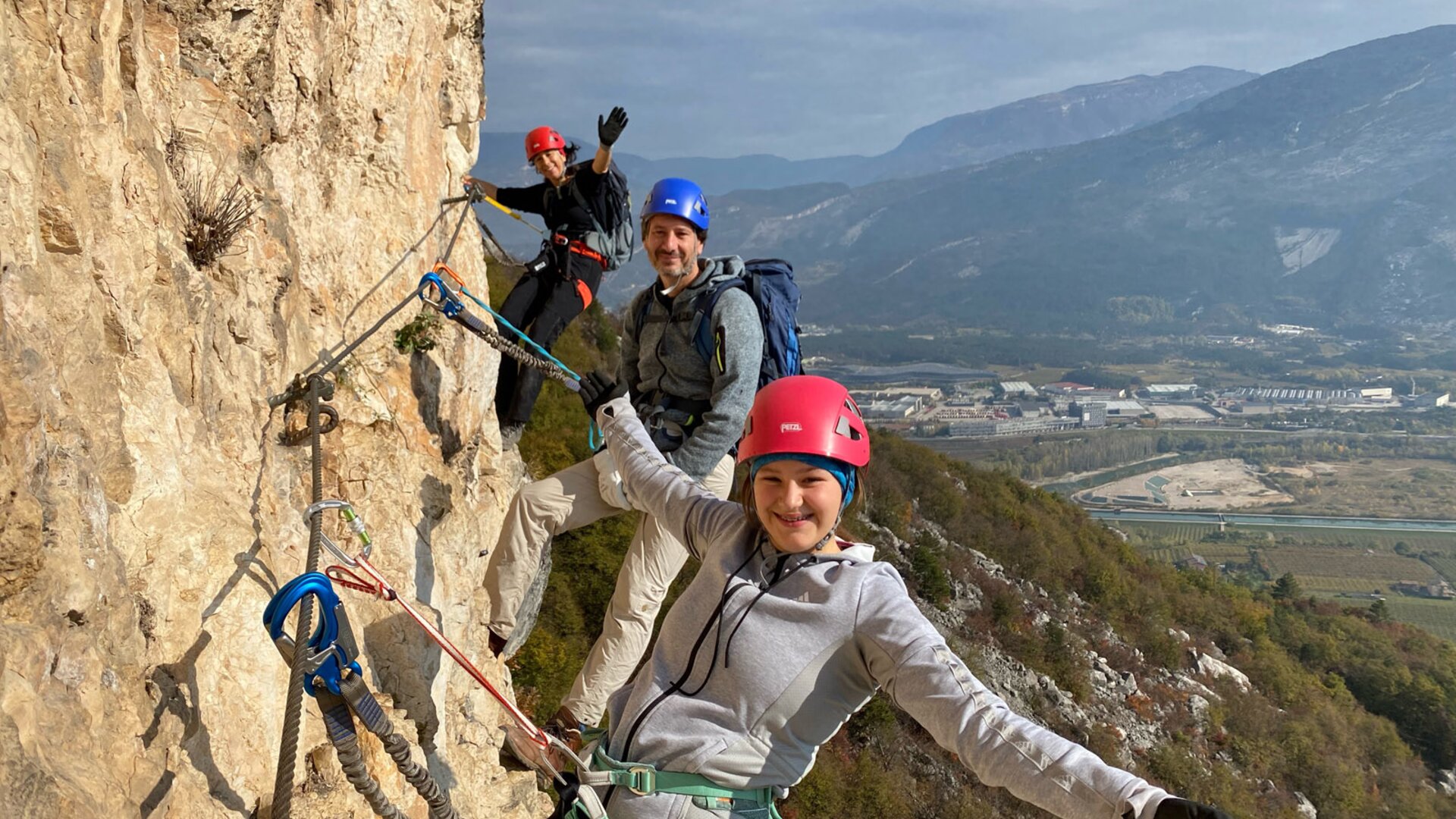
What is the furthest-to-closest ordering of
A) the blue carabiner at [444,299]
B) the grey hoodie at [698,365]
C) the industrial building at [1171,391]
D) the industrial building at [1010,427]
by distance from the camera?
the industrial building at [1171,391]
the industrial building at [1010,427]
the blue carabiner at [444,299]
the grey hoodie at [698,365]

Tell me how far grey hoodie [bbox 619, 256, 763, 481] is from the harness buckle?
8.44ft

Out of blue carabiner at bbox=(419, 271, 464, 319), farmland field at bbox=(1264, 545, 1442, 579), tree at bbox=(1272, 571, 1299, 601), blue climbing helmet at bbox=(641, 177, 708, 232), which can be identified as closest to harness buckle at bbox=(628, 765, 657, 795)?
blue climbing helmet at bbox=(641, 177, 708, 232)

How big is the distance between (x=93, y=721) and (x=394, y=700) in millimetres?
2330

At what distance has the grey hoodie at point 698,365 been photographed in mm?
5227

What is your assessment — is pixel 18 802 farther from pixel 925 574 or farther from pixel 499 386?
pixel 925 574

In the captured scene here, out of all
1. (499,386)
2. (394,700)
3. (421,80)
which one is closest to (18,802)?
(394,700)

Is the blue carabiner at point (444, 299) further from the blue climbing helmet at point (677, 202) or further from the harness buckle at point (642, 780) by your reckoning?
the harness buckle at point (642, 780)

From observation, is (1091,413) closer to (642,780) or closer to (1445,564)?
(1445,564)

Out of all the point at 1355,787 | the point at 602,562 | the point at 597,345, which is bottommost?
the point at 1355,787

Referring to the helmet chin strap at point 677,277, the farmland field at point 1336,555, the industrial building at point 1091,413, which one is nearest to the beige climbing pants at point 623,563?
the helmet chin strap at point 677,277

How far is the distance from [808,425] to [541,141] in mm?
6483

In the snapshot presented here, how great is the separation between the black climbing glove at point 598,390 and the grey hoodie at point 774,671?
52.4 inches

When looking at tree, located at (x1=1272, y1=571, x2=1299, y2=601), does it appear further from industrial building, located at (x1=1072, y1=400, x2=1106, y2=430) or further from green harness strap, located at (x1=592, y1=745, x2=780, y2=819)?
industrial building, located at (x1=1072, y1=400, x2=1106, y2=430)

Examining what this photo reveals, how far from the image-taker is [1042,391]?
17762cm
